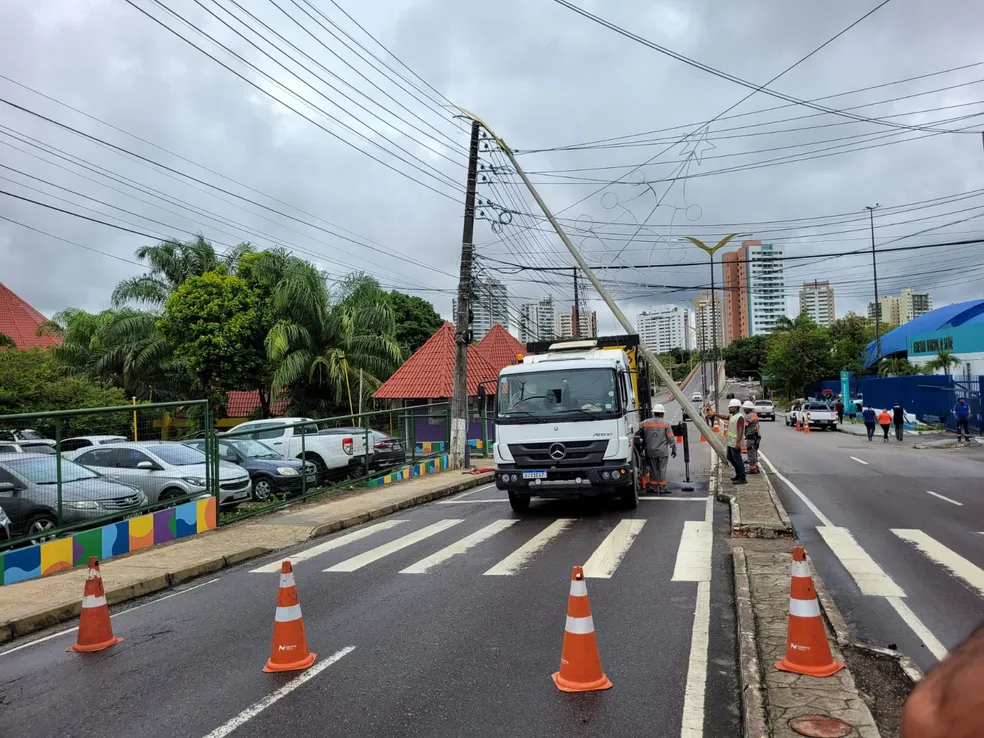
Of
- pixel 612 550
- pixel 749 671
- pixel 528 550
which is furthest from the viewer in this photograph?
pixel 528 550

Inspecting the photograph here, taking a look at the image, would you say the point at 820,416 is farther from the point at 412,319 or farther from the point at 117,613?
the point at 117,613

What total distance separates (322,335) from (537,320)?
8677 millimetres

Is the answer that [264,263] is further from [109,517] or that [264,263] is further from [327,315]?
[109,517]

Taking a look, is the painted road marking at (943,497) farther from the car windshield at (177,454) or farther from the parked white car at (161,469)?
the car windshield at (177,454)

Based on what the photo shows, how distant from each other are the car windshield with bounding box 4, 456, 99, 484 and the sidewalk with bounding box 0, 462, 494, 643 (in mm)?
1175

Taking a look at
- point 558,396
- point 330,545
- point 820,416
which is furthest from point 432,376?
point 820,416

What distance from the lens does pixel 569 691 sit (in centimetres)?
488

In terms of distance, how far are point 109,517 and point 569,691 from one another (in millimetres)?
7842

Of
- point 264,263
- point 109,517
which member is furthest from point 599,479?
point 264,263

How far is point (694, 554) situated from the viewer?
9.20 meters

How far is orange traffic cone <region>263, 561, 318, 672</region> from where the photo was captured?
555 centimetres

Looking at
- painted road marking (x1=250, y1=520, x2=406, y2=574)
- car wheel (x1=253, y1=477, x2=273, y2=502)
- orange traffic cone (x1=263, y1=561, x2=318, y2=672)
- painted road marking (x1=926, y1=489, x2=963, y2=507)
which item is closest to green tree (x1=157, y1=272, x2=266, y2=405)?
car wheel (x1=253, y1=477, x2=273, y2=502)

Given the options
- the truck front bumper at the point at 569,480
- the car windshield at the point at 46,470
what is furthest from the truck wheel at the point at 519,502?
the car windshield at the point at 46,470

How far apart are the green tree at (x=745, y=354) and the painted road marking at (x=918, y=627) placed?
11183 centimetres
